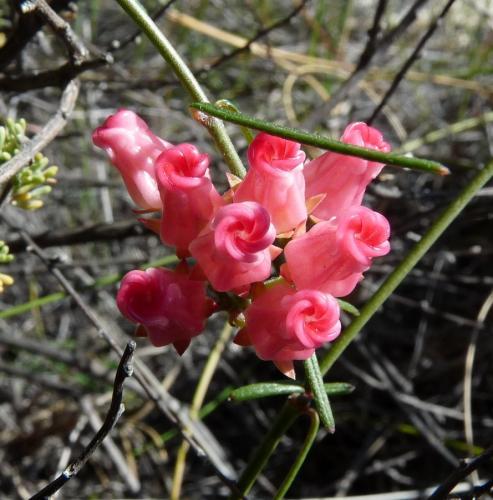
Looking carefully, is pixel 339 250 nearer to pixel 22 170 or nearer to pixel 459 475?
pixel 459 475

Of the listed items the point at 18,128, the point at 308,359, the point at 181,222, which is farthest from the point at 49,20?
the point at 308,359

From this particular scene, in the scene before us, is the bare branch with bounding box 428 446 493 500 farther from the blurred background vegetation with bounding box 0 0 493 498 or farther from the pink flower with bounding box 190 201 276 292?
the blurred background vegetation with bounding box 0 0 493 498

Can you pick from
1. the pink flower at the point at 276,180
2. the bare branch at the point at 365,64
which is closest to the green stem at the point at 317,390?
the pink flower at the point at 276,180

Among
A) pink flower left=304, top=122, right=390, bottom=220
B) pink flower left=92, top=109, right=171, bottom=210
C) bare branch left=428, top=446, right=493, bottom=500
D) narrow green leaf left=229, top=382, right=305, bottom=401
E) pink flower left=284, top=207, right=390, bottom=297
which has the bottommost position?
bare branch left=428, top=446, right=493, bottom=500

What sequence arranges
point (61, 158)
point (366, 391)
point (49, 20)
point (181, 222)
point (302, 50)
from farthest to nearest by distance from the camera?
point (302, 50) < point (61, 158) < point (366, 391) < point (49, 20) < point (181, 222)

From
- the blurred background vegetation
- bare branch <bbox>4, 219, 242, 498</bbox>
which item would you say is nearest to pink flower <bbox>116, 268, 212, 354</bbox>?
bare branch <bbox>4, 219, 242, 498</bbox>

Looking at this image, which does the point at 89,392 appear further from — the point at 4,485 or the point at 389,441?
the point at 389,441
